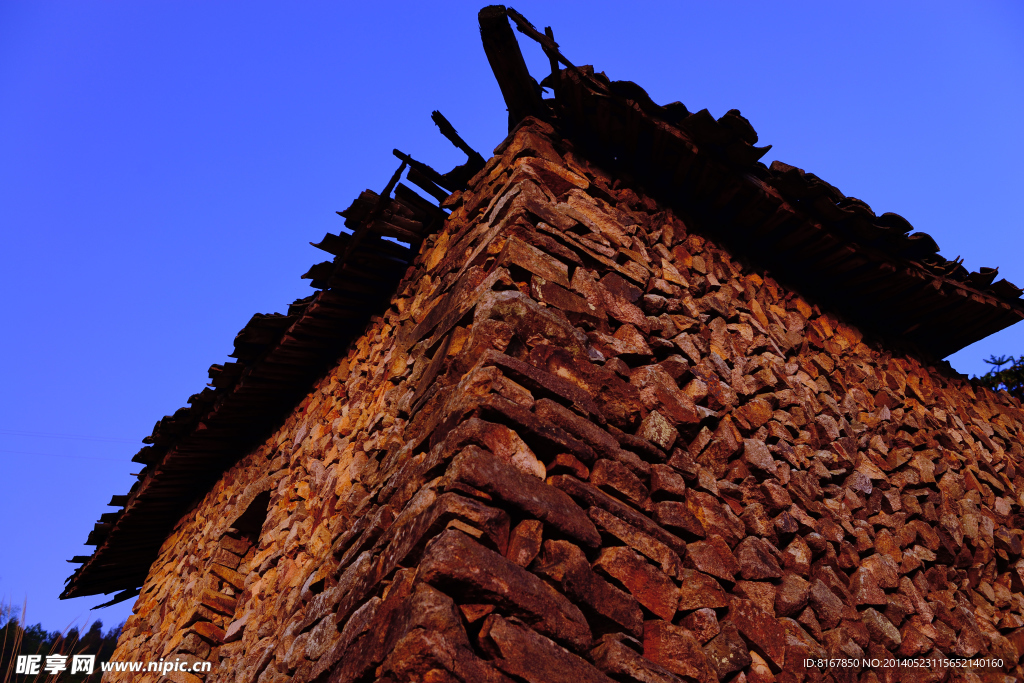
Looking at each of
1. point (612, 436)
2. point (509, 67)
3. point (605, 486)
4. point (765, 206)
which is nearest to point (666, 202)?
point (765, 206)

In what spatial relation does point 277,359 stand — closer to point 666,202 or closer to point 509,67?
point 509,67

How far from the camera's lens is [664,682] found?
196 cm

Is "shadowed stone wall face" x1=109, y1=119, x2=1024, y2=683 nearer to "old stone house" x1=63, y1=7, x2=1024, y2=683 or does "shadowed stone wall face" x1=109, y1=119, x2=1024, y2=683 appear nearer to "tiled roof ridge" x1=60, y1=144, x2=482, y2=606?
"old stone house" x1=63, y1=7, x2=1024, y2=683

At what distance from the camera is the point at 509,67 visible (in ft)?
11.3

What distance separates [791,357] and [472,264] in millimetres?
1885

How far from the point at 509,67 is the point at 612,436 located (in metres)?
2.01

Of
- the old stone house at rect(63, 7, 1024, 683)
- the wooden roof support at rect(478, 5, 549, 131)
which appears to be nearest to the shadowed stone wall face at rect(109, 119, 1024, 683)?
the old stone house at rect(63, 7, 1024, 683)

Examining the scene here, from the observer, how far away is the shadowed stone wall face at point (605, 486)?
75.9 inches

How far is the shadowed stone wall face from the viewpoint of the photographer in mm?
1929

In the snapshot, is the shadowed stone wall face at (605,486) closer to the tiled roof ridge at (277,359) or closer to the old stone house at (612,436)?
the old stone house at (612,436)

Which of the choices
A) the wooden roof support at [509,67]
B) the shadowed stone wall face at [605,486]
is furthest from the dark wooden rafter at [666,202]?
the shadowed stone wall face at [605,486]

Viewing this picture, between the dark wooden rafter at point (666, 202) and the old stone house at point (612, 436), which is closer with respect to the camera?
the old stone house at point (612, 436)

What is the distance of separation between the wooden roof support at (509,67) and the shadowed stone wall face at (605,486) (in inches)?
5.1

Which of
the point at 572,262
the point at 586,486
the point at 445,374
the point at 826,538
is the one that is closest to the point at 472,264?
the point at 572,262
